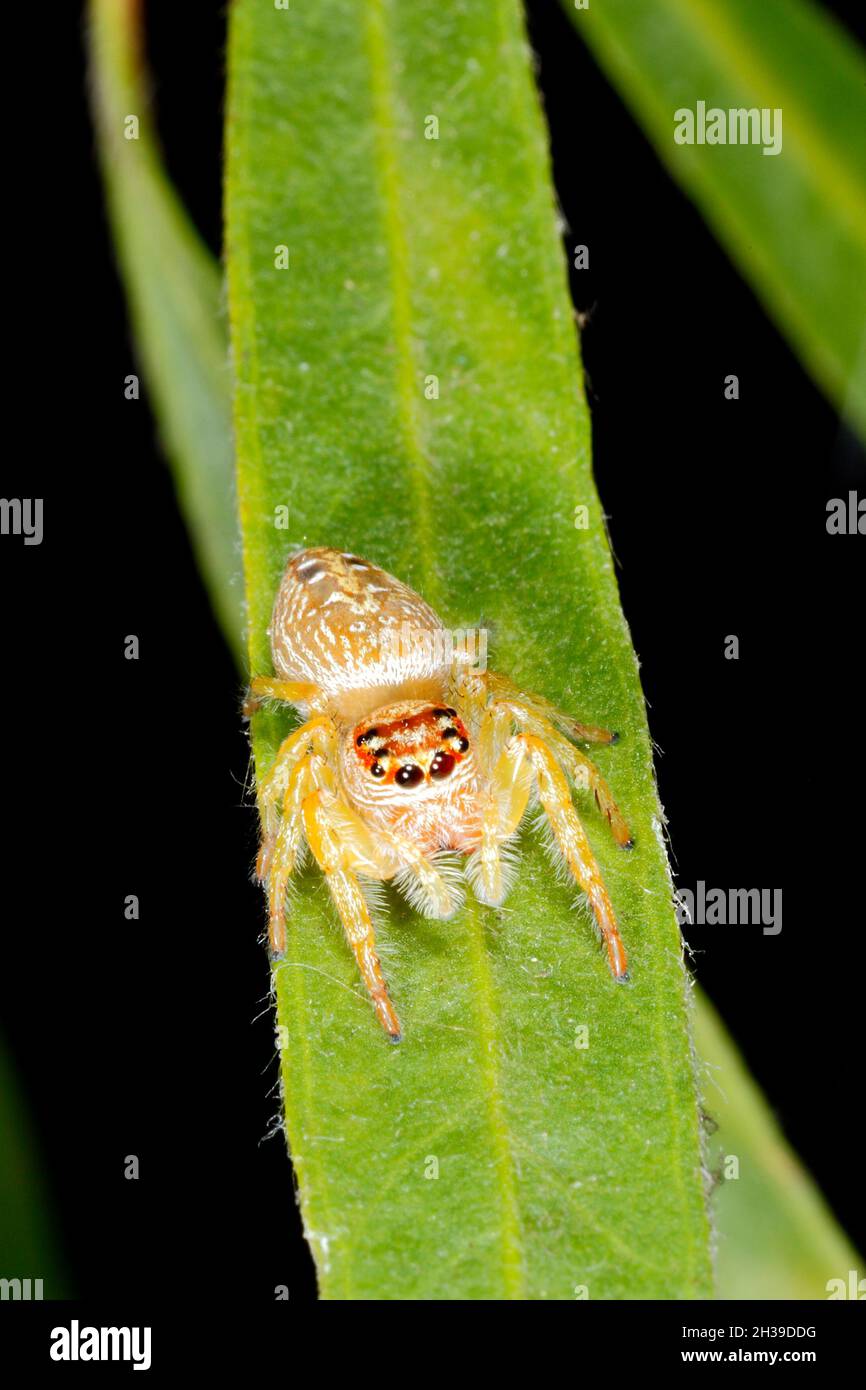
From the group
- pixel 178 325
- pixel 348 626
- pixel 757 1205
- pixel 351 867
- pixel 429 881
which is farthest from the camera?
pixel 178 325

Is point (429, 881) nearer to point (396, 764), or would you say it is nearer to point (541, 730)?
point (396, 764)

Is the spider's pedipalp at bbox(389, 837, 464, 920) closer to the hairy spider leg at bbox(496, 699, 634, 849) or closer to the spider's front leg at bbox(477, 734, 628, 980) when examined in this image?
the spider's front leg at bbox(477, 734, 628, 980)

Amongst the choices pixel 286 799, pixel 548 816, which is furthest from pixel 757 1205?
pixel 286 799

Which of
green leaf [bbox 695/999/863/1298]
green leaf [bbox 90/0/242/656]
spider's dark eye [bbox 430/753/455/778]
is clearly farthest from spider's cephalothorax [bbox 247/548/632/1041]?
green leaf [bbox 695/999/863/1298]

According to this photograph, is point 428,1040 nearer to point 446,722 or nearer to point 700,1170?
point 700,1170

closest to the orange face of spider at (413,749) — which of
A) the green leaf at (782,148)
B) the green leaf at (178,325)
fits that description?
the green leaf at (178,325)

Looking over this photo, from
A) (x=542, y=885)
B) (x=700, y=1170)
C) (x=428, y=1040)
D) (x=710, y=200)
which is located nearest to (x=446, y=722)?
(x=542, y=885)

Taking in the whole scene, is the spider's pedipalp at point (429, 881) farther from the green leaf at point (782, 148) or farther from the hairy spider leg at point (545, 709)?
the green leaf at point (782, 148)
